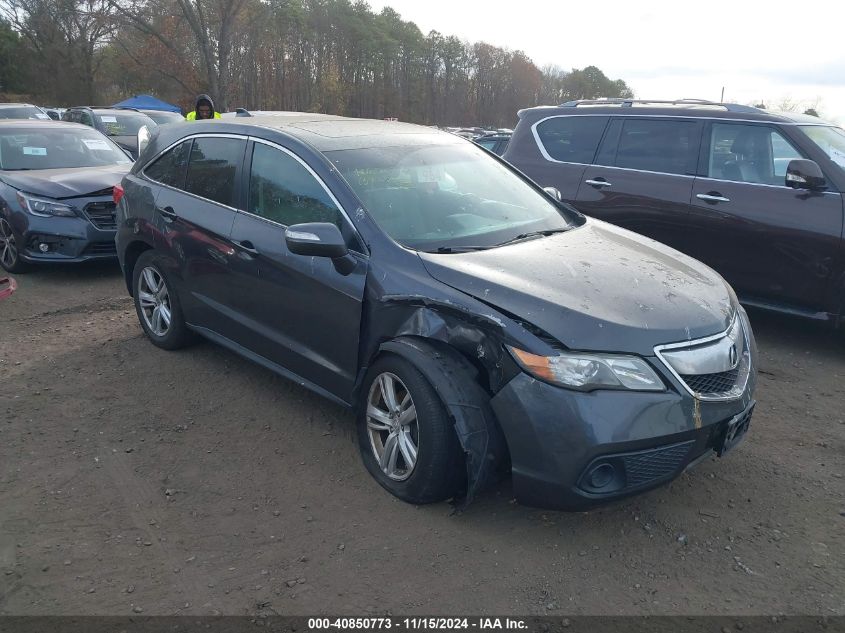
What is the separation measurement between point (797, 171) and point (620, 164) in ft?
5.08

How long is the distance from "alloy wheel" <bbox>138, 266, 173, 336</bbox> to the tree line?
23.9 metres

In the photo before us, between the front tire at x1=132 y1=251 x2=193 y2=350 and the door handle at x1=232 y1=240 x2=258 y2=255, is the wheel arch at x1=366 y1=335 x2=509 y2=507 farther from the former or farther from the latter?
the front tire at x1=132 y1=251 x2=193 y2=350

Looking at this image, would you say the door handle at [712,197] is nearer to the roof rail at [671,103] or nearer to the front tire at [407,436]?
the roof rail at [671,103]

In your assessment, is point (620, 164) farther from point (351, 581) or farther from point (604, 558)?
point (351, 581)

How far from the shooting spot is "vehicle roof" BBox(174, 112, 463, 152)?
4.20m

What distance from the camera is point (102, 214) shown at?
24.3 feet

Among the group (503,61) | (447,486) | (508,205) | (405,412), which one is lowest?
(447,486)

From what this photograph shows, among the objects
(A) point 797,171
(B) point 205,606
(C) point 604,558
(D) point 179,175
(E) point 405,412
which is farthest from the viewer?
(A) point 797,171

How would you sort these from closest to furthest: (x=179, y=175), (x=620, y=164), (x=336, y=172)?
(x=336, y=172), (x=179, y=175), (x=620, y=164)

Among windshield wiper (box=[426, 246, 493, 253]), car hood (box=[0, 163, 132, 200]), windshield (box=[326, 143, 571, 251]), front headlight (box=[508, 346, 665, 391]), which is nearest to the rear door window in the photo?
windshield (box=[326, 143, 571, 251])

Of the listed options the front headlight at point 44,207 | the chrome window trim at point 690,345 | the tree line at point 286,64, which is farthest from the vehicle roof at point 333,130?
the tree line at point 286,64

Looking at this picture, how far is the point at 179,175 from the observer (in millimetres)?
5008

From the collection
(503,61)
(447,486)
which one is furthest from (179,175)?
(503,61)

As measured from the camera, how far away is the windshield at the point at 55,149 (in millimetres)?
8156
